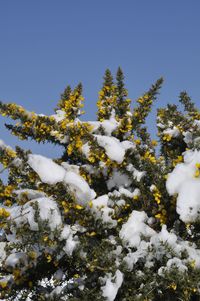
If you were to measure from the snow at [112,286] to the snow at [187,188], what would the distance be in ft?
2.78

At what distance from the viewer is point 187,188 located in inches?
161

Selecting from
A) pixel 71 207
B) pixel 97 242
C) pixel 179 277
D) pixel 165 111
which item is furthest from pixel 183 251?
pixel 165 111

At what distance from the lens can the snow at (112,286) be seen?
13.0 ft

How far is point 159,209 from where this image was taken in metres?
4.63

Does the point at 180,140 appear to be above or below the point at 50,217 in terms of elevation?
above

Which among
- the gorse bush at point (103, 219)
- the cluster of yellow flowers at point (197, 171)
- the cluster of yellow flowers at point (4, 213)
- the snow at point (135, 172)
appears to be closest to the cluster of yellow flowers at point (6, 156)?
the gorse bush at point (103, 219)

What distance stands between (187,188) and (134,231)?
78cm

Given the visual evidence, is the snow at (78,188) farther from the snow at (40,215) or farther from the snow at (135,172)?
the snow at (135,172)

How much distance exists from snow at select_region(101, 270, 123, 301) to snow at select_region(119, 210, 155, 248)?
40 cm

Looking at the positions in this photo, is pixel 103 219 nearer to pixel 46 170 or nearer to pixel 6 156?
pixel 46 170

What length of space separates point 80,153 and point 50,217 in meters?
1.41

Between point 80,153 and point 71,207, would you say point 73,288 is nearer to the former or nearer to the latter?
point 71,207

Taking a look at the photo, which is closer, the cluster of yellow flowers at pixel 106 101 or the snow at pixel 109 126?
the snow at pixel 109 126

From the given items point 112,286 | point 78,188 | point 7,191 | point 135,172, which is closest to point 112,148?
point 135,172
